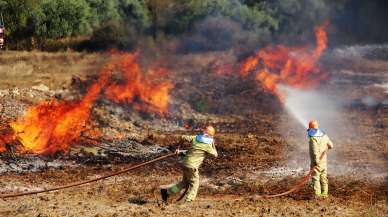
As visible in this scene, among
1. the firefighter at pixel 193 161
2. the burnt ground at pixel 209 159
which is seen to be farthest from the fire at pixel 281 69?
the firefighter at pixel 193 161

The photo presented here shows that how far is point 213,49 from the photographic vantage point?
32781 millimetres

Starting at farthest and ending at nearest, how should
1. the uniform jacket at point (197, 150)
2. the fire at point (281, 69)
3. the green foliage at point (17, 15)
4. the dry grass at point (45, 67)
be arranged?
the green foliage at point (17, 15) < the fire at point (281, 69) < the dry grass at point (45, 67) < the uniform jacket at point (197, 150)

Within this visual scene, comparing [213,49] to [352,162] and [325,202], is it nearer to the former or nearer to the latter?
[352,162]

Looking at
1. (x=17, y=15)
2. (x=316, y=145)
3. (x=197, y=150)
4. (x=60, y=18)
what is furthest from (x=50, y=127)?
(x=17, y=15)

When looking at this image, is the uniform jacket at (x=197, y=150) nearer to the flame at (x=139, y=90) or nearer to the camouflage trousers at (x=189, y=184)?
the camouflage trousers at (x=189, y=184)

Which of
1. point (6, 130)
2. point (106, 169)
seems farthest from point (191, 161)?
point (6, 130)

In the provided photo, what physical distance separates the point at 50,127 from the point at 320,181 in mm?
8666

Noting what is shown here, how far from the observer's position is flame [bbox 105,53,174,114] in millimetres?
20625

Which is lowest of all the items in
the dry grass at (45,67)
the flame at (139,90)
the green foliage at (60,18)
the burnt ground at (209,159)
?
the burnt ground at (209,159)

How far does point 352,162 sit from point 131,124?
834cm

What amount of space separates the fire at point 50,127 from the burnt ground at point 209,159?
1.36 ft

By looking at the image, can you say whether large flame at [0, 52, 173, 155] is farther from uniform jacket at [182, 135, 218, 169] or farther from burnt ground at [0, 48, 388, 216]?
uniform jacket at [182, 135, 218, 169]

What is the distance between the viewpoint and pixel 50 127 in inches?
617

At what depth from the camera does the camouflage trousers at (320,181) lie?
1093cm
